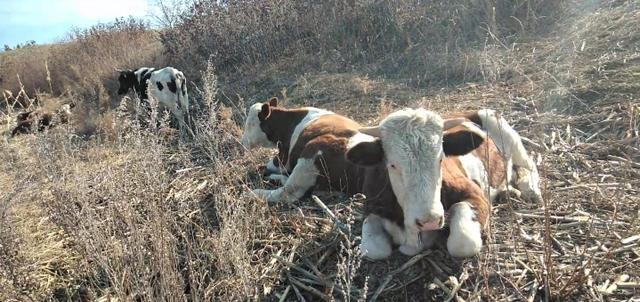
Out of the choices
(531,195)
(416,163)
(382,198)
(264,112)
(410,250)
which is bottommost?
(531,195)

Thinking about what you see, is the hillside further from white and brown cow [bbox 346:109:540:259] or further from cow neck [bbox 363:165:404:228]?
cow neck [bbox 363:165:404:228]

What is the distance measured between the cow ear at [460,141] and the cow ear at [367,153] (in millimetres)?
454

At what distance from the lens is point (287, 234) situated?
415 centimetres

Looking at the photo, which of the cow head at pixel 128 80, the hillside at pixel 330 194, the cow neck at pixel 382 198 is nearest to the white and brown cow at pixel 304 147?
the hillside at pixel 330 194

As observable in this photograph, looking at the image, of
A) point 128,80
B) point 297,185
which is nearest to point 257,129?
point 297,185

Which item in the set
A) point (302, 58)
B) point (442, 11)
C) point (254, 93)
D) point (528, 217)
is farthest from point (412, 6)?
point (528, 217)

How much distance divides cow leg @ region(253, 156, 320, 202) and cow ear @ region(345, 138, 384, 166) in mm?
1502

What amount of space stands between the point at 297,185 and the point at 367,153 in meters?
1.69

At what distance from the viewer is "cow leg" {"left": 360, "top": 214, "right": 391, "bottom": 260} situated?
3383 mm

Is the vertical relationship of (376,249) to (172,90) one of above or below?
below

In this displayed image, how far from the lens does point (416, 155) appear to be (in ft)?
10.6

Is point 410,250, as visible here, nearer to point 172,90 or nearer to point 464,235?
point 464,235

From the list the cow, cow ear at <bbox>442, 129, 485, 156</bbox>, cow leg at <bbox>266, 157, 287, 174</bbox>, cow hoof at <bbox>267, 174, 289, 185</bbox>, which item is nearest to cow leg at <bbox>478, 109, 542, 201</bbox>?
cow ear at <bbox>442, 129, 485, 156</bbox>

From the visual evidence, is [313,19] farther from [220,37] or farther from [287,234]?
[287,234]
